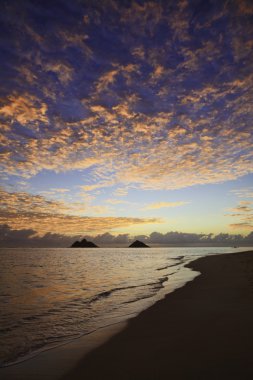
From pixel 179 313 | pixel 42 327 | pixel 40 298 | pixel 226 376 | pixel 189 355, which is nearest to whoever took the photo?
pixel 226 376

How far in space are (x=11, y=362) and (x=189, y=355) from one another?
4147 millimetres

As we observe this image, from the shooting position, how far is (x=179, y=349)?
6.59 meters

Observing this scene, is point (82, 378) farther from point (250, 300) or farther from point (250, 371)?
point (250, 300)

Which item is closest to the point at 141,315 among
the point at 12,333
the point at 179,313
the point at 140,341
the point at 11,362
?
the point at 179,313

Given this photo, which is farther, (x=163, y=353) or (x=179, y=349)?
(x=179, y=349)

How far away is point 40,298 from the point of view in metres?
15.7

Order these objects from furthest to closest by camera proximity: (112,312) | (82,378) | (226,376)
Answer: (112,312) → (82,378) → (226,376)

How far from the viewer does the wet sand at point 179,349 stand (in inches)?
212

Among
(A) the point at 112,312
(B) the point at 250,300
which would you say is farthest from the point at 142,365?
(B) the point at 250,300

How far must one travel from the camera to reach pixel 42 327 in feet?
32.4

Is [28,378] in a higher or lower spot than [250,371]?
lower

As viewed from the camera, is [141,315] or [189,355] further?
[141,315]

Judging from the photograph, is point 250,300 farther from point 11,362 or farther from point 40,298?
point 40,298

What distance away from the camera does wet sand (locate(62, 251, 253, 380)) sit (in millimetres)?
5379
